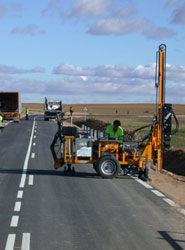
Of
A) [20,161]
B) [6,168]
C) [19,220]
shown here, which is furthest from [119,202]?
[20,161]

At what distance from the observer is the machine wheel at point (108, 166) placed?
55.2ft

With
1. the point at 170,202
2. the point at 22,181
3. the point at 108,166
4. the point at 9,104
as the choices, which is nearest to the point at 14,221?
the point at 170,202

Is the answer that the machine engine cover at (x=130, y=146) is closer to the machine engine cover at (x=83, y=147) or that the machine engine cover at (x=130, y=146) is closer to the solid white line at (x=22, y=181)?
the machine engine cover at (x=83, y=147)

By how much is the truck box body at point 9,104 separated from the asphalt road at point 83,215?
4318 centimetres

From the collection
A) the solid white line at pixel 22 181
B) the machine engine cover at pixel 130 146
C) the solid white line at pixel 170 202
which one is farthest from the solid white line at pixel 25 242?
the machine engine cover at pixel 130 146

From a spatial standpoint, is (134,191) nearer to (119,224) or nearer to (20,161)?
(119,224)

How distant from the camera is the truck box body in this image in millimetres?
60156

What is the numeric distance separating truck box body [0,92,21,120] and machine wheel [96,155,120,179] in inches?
1728

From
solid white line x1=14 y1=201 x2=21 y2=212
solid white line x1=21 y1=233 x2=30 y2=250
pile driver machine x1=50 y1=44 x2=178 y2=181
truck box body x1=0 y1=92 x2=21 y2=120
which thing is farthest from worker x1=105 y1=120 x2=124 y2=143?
truck box body x1=0 y1=92 x2=21 y2=120

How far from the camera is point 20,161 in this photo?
75.5ft

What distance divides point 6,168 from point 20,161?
2895 mm

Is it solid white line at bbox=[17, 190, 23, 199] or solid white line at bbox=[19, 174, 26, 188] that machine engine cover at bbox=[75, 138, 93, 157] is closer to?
solid white line at bbox=[19, 174, 26, 188]

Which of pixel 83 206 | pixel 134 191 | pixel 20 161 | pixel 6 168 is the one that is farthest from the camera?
pixel 20 161

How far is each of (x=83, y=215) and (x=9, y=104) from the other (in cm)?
5125
